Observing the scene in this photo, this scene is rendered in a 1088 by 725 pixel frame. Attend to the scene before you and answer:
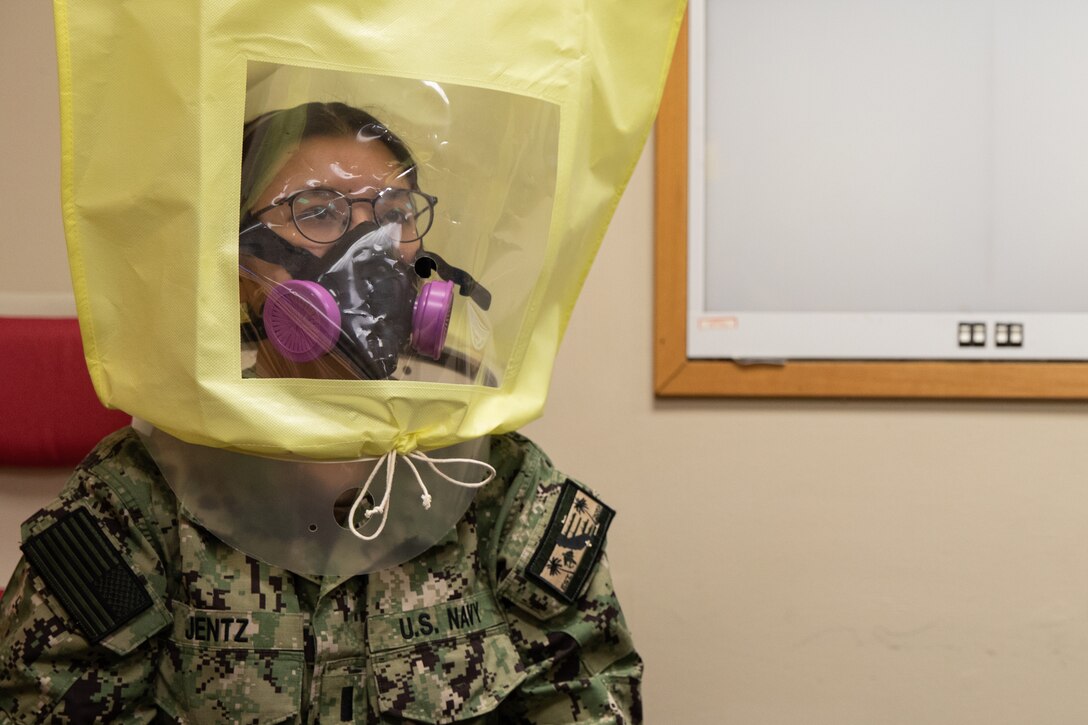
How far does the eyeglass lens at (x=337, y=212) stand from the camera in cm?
77

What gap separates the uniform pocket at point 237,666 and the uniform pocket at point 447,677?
0.07 metres

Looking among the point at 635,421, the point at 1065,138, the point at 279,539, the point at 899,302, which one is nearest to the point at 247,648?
the point at 279,539

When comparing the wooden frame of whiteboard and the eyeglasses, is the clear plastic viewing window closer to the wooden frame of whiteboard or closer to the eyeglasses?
the eyeglasses

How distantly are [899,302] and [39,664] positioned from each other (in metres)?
1.04

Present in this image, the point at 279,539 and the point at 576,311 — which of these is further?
the point at 576,311

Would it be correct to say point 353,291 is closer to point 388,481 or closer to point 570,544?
point 388,481

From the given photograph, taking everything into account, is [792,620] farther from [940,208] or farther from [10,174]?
[10,174]

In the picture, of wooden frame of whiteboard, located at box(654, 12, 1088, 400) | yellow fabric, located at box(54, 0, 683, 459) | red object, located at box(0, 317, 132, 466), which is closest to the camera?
yellow fabric, located at box(54, 0, 683, 459)

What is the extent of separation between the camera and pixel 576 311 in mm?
1309

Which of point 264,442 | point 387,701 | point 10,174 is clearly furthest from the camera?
point 10,174

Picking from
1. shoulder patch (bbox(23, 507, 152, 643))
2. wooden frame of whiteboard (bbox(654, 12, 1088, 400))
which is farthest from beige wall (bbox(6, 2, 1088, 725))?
shoulder patch (bbox(23, 507, 152, 643))

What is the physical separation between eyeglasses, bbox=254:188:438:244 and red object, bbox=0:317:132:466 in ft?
1.72

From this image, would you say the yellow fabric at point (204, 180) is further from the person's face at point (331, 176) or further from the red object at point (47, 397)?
the red object at point (47, 397)

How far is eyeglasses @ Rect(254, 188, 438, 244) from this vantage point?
30.2 inches
